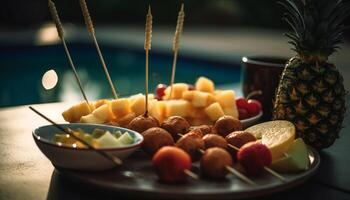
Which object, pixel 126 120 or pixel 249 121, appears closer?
pixel 126 120

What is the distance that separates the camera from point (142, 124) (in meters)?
1.37

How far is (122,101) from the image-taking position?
1559 millimetres

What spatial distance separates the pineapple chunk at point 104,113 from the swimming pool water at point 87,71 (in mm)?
4429

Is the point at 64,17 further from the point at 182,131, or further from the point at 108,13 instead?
the point at 182,131

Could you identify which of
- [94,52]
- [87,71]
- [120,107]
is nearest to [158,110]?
[120,107]

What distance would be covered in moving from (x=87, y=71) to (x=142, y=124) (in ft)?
21.5

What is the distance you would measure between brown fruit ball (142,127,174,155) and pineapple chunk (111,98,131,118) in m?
0.31

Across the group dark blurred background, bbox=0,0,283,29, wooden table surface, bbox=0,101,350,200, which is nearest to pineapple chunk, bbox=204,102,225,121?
wooden table surface, bbox=0,101,350,200

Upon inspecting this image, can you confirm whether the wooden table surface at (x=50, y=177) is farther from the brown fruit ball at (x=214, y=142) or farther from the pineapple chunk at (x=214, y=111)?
the pineapple chunk at (x=214, y=111)

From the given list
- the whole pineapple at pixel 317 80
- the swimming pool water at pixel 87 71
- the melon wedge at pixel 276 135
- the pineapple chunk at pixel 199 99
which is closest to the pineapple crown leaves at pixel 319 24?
the whole pineapple at pixel 317 80

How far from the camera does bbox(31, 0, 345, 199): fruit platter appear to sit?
3.42ft

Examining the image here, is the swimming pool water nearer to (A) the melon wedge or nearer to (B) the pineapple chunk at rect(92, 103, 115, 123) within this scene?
(B) the pineapple chunk at rect(92, 103, 115, 123)

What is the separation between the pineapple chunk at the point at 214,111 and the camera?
169 centimetres

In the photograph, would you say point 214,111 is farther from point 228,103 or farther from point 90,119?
point 90,119
